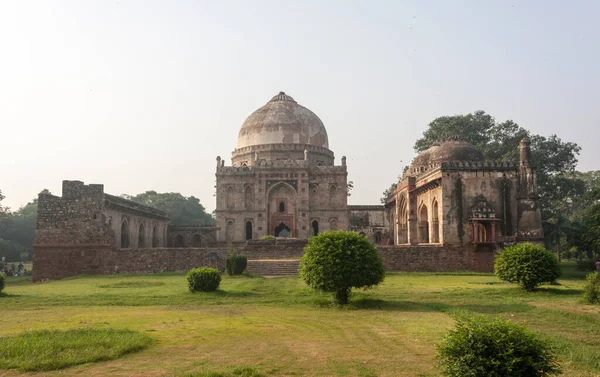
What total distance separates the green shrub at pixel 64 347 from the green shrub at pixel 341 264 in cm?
537

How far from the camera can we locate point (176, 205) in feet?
198

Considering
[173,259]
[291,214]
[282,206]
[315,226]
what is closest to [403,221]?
[315,226]

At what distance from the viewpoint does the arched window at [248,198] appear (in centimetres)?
3797

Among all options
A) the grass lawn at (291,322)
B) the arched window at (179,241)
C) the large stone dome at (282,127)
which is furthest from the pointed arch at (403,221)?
the arched window at (179,241)

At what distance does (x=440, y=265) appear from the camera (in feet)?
78.5

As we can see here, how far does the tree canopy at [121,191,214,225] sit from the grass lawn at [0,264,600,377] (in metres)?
40.6

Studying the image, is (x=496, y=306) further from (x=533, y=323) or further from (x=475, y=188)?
(x=475, y=188)

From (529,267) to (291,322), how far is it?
27.8ft

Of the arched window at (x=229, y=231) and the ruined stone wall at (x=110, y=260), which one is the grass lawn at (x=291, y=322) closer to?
the ruined stone wall at (x=110, y=260)

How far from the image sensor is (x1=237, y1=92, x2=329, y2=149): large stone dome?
4053 centimetres

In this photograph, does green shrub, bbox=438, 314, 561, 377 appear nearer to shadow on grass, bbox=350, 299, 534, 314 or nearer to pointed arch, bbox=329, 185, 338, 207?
shadow on grass, bbox=350, 299, 534, 314

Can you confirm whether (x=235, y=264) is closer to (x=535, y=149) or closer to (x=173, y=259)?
(x=173, y=259)

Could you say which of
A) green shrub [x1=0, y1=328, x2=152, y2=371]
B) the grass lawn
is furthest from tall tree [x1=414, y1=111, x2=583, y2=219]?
green shrub [x1=0, y1=328, x2=152, y2=371]

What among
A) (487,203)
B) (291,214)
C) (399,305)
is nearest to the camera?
(399,305)
